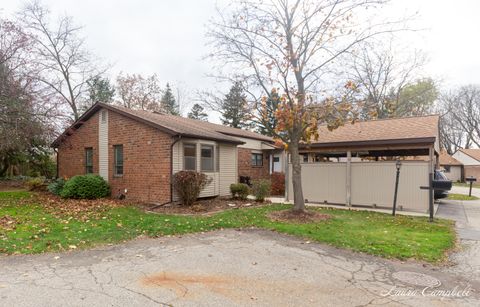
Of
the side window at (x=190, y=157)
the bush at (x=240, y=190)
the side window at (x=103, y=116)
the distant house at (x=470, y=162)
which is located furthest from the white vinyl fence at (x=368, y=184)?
the distant house at (x=470, y=162)

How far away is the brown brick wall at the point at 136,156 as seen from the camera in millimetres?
12945

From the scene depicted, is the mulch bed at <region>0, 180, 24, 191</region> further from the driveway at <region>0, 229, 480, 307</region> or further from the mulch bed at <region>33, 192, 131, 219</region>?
the driveway at <region>0, 229, 480, 307</region>

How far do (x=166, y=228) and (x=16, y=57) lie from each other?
1228 cm

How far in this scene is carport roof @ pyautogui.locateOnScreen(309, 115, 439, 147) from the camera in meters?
11.8

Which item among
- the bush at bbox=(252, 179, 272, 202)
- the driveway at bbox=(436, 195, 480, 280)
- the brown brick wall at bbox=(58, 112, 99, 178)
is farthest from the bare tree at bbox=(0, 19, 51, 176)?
the driveway at bbox=(436, 195, 480, 280)

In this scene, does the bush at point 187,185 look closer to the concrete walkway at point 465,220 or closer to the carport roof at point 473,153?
the concrete walkway at point 465,220

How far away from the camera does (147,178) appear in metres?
13.5

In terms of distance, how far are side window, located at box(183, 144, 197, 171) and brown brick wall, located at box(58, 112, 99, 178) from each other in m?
5.13

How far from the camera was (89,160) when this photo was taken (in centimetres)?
1620

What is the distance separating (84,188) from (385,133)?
499 inches

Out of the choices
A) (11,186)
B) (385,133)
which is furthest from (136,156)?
(385,133)

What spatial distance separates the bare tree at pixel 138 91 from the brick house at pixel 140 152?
61.8 feet

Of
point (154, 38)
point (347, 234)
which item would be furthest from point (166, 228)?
point (154, 38)

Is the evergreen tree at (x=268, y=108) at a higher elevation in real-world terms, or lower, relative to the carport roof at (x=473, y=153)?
higher
